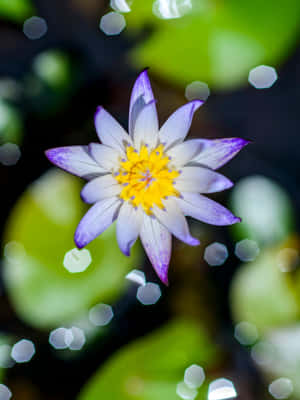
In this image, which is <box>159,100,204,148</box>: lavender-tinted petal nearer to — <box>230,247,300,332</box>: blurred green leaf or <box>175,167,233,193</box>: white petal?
<box>175,167,233,193</box>: white petal

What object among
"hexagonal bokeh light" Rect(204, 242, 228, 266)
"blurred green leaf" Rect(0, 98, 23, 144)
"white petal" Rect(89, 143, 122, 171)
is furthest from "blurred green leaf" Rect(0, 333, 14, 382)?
"white petal" Rect(89, 143, 122, 171)

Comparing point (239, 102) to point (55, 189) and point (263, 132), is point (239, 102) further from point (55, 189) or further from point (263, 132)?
point (55, 189)

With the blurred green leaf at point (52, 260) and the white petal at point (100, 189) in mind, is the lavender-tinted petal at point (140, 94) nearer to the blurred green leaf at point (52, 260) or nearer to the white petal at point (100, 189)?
the white petal at point (100, 189)

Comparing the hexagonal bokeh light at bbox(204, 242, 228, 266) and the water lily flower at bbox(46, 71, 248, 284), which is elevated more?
the water lily flower at bbox(46, 71, 248, 284)

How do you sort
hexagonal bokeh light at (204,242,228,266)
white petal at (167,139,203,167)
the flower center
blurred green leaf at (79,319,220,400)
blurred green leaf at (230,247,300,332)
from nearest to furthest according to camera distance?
white petal at (167,139,203,167) < the flower center < blurred green leaf at (79,319,220,400) < blurred green leaf at (230,247,300,332) < hexagonal bokeh light at (204,242,228,266)

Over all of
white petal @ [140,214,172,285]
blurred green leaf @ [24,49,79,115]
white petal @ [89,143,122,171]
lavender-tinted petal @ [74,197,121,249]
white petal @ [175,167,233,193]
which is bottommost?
white petal @ [140,214,172,285]

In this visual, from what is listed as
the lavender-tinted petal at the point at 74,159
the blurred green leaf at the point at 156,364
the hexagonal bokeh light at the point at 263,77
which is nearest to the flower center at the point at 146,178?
the lavender-tinted petal at the point at 74,159

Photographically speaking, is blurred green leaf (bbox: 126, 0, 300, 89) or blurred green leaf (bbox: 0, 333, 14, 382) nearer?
blurred green leaf (bbox: 126, 0, 300, 89)
